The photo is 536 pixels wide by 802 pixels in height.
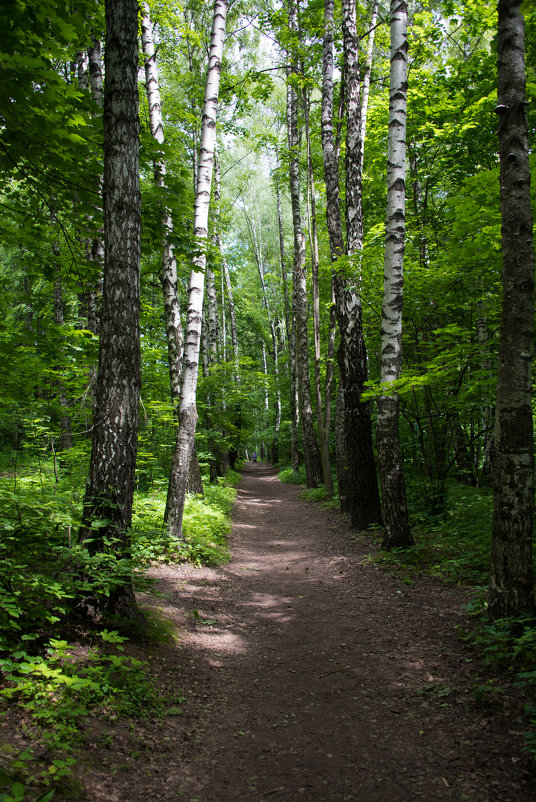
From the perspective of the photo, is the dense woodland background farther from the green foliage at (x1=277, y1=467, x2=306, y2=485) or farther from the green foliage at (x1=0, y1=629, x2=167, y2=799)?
the green foliage at (x1=277, y1=467, x2=306, y2=485)

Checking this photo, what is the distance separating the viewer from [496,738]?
7.84 feet

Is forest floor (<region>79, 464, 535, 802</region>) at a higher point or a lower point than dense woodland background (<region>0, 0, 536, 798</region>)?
lower

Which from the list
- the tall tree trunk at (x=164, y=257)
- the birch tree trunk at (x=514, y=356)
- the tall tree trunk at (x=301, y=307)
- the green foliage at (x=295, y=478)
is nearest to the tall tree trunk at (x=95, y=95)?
the tall tree trunk at (x=164, y=257)

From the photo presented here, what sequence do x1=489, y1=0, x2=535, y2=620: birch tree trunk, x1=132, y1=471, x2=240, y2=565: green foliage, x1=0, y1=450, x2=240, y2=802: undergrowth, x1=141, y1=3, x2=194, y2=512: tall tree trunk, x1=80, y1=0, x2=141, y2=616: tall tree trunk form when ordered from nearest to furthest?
x1=0, y1=450, x2=240, y2=802: undergrowth → x1=489, y1=0, x2=535, y2=620: birch tree trunk → x1=80, y1=0, x2=141, y2=616: tall tree trunk → x1=132, y1=471, x2=240, y2=565: green foliage → x1=141, y1=3, x2=194, y2=512: tall tree trunk

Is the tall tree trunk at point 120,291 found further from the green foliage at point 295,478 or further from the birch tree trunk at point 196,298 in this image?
the green foliage at point 295,478

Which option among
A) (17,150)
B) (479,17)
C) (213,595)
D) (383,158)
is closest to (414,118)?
(383,158)

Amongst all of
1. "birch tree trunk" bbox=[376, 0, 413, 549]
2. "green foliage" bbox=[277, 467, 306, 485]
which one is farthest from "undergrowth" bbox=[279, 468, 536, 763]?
"green foliage" bbox=[277, 467, 306, 485]

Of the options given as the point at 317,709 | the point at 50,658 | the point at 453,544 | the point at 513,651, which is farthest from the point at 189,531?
the point at 513,651

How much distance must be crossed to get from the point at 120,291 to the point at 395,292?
4.05m

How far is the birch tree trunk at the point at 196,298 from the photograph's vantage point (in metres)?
6.37

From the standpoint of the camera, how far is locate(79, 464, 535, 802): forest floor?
2.25m

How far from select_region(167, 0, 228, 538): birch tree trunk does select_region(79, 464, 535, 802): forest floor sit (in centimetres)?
137

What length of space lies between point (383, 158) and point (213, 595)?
12033 mm

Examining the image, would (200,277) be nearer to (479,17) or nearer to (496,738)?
(496,738)
